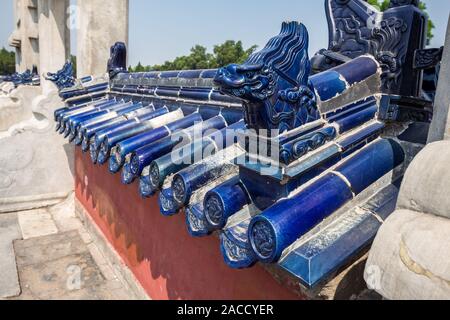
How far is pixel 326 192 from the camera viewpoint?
1.75m

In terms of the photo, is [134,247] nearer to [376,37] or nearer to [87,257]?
[87,257]

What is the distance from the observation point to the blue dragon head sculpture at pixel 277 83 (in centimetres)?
164

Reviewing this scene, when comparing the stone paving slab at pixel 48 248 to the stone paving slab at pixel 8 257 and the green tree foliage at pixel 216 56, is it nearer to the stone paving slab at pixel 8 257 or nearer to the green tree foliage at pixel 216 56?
the stone paving slab at pixel 8 257

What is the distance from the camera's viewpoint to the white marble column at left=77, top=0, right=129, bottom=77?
24.0ft

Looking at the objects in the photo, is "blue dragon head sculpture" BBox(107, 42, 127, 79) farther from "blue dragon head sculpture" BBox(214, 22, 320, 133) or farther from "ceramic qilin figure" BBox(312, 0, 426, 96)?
"blue dragon head sculpture" BBox(214, 22, 320, 133)

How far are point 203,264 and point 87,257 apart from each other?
3.41 meters

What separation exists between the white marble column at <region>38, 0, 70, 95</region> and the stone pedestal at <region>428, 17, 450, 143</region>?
1073cm

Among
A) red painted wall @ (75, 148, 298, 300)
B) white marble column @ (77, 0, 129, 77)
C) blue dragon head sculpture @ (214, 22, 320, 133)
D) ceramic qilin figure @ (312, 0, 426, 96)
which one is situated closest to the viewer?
blue dragon head sculpture @ (214, 22, 320, 133)

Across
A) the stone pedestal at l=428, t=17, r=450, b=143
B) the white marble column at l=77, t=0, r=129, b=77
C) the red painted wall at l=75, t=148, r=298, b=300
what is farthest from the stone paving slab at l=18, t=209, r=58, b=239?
the stone pedestal at l=428, t=17, r=450, b=143

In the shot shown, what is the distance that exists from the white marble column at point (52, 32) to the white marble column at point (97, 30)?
2.98 meters

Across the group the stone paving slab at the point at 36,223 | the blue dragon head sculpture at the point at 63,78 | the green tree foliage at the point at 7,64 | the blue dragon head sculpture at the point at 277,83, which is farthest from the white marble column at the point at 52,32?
the green tree foliage at the point at 7,64

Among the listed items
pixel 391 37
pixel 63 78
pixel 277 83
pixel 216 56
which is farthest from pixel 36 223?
pixel 216 56

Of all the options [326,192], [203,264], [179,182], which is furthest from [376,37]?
[203,264]

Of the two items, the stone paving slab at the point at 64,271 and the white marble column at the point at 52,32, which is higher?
the white marble column at the point at 52,32
